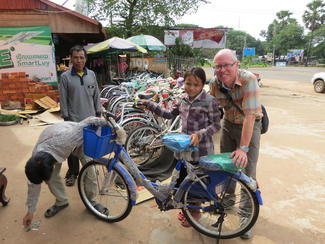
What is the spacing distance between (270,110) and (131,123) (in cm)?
580

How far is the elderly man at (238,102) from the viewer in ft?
6.40

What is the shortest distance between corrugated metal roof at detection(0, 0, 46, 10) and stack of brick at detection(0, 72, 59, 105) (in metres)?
2.14

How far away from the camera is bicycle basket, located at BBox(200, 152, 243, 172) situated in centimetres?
191

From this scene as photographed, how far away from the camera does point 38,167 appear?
1.84 meters

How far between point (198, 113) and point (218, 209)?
0.90 meters

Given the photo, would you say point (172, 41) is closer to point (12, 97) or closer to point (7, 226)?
point (12, 97)

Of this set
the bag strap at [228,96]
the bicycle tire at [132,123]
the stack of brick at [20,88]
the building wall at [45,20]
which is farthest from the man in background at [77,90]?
the building wall at [45,20]

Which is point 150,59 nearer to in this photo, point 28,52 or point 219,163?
point 28,52

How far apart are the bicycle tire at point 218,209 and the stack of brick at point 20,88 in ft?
22.3

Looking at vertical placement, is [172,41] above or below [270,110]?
above

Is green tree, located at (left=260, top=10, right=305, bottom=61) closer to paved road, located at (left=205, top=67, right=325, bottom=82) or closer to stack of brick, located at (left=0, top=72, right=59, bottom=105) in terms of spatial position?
paved road, located at (left=205, top=67, right=325, bottom=82)

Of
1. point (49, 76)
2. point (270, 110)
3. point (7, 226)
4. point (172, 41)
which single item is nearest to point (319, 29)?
point (172, 41)

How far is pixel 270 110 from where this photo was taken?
8.02 metres

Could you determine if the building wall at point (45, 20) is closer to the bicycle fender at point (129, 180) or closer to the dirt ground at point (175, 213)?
the dirt ground at point (175, 213)
